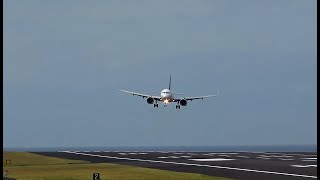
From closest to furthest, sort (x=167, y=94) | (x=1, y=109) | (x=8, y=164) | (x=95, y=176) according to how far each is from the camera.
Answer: (x=1, y=109) → (x=95, y=176) → (x=8, y=164) → (x=167, y=94)

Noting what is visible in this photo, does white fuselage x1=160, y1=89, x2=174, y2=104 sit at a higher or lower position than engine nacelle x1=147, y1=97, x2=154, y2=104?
higher

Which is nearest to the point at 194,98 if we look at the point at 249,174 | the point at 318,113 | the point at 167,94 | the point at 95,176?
the point at 167,94

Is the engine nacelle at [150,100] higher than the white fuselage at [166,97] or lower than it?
lower

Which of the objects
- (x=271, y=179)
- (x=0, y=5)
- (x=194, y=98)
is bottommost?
(x=271, y=179)

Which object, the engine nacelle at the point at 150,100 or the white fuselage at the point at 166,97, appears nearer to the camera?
the engine nacelle at the point at 150,100

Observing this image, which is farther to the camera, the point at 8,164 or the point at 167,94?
the point at 167,94

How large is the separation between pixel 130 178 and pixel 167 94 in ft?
229

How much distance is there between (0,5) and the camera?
77.1 feet

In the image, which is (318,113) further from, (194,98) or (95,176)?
(194,98)

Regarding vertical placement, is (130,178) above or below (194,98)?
below

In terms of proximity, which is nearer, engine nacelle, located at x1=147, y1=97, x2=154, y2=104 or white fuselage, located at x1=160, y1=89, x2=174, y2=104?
engine nacelle, located at x1=147, y1=97, x2=154, y2=104

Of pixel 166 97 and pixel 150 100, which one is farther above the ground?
pixel 166 97

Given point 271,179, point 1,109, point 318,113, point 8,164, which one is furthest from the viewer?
point 8,164

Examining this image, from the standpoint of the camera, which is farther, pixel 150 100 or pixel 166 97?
pixel 166 97
